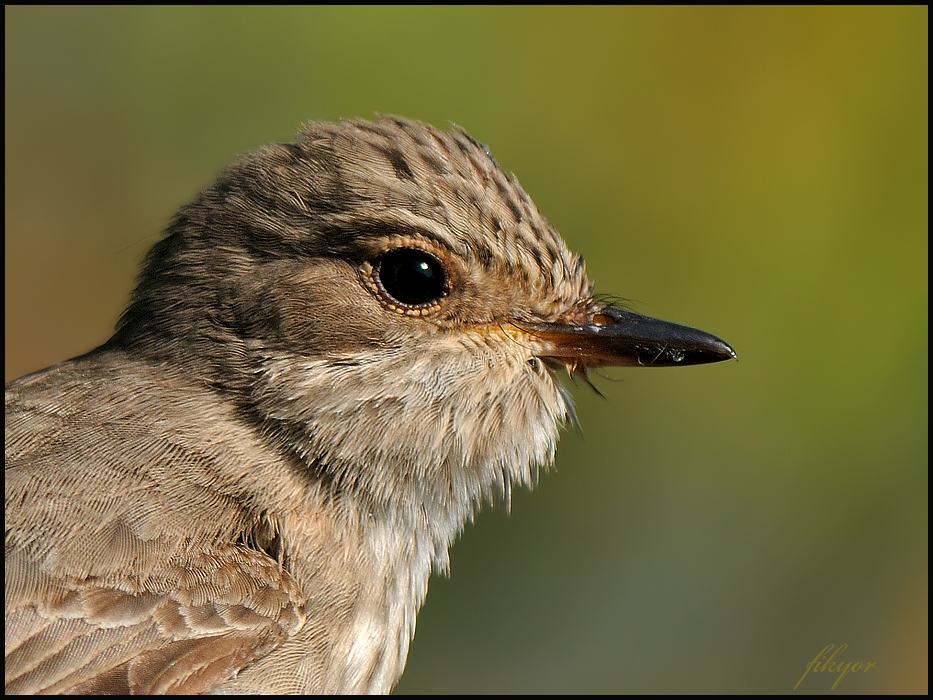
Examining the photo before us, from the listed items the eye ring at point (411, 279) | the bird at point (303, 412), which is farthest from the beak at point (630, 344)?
the eye ring at point (411, 279)

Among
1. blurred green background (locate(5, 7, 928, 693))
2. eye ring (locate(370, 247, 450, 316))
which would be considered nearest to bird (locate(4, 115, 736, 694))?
eye ring (locate(370, 247, 450, 316))

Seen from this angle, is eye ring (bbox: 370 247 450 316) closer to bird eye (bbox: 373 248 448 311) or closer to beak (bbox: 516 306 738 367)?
bird eye (bbox: 373 248 448 311)

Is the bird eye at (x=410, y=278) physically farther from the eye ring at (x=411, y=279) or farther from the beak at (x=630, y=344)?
the beak at (x=630, y=344)

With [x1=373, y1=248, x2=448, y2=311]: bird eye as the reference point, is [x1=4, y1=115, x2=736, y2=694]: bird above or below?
below

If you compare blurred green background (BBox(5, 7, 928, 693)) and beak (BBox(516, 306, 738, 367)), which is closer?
beak (BBox(516, 306, 738, 367))

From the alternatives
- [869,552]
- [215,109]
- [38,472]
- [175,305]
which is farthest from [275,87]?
[869,552]

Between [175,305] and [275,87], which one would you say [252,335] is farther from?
[275,87]

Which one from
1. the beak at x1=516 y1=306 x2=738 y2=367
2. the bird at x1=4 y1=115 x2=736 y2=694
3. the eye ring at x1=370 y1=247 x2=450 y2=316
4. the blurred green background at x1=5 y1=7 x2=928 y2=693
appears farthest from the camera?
the blurred green background at x1=5 y1=7 x2=928 y2=693

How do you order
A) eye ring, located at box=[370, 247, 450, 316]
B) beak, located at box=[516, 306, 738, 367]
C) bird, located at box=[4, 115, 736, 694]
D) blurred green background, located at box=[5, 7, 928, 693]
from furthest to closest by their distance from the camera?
blurred green background, located at box=[5, 7, 928, 693] → beak, located at box=[516, 306, 738, 367] → eye ring, located at box=[370, 247, 450, 316] → bird, located at box=[4, 115, 736, 694]
